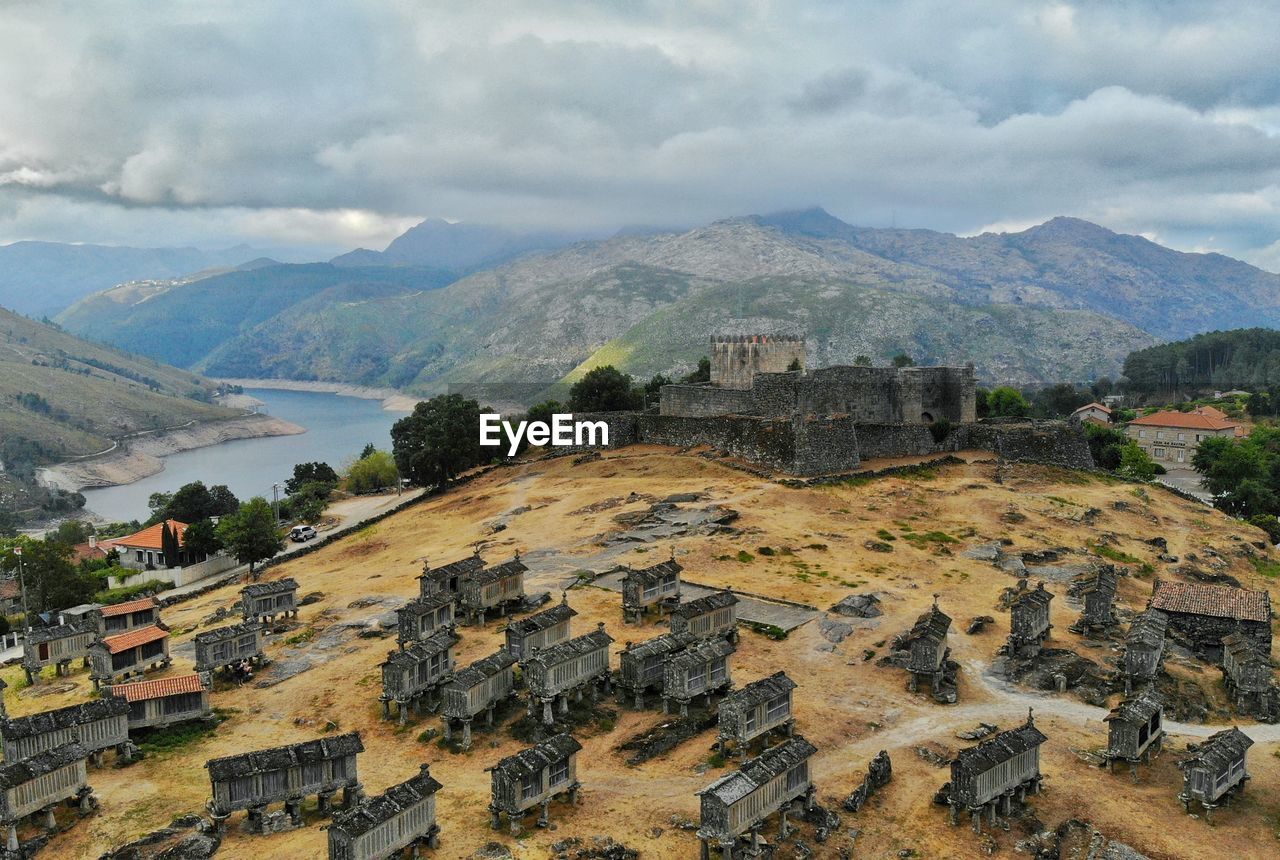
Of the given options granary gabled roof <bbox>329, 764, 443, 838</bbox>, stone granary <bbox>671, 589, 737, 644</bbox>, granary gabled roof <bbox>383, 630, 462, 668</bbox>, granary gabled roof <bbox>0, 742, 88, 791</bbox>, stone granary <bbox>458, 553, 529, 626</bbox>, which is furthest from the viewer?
stone granary <bbox>458, 553, 529, 626</bbox>

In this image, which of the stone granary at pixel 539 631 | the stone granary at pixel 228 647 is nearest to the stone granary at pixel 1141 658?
the stone granary at pixel 539 631

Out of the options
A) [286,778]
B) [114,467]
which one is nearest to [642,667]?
[286,778]

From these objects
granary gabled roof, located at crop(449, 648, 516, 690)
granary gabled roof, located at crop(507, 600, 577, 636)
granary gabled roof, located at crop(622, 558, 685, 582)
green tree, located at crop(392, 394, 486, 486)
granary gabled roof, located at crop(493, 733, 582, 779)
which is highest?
green tree, located at crop(392, 394, 486, 486)

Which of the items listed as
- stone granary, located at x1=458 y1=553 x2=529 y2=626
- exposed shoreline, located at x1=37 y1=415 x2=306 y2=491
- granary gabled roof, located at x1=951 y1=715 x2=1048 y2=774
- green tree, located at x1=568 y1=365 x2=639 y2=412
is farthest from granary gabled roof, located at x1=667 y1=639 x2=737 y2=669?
exposed shoreline, located at x1=37 y1=415 x2=306 y2=491

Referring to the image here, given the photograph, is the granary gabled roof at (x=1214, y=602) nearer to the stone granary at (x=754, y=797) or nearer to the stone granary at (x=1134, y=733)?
the stone granary at (x=1134, y=733)

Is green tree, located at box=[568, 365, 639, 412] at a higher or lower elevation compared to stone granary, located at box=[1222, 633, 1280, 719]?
higher

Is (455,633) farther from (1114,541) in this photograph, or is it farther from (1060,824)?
(1114,541)

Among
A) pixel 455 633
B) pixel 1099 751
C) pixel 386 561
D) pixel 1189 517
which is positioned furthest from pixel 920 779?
pixel 1189 517

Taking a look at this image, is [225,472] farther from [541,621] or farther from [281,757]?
[281,757]

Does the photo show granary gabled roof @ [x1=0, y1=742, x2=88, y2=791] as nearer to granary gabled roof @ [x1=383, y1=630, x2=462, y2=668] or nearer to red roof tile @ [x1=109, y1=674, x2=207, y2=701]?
red roof tile @ [x1=109, y1=674, x2=207, y2=701]
